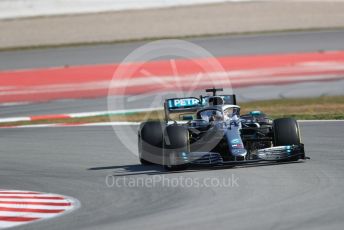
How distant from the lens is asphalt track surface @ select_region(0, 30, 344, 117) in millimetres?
28688

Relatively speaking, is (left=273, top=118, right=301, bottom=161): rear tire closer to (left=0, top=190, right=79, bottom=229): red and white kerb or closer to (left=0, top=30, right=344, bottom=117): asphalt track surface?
(left=0, top=190, right=79, bottom=229): red and white kerb

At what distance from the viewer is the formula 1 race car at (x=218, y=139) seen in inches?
546

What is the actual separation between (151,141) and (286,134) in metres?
2.43

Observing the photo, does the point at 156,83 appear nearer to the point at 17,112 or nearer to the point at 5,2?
the point at 17,112

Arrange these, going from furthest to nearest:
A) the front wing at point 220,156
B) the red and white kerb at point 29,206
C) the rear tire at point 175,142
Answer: the rear tire at point 175,142 < the front wing at point 220,156 < the red and white kerb at point 29,206

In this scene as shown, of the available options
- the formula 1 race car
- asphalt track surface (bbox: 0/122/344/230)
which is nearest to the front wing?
the formula 1 race car

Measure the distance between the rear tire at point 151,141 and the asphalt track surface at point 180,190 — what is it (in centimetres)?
30

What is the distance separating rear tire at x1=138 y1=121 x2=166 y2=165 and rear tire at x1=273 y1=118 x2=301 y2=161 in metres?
2.06

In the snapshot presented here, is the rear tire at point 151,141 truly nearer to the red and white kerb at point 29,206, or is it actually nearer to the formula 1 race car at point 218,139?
the formula 1 race car at point 218,139

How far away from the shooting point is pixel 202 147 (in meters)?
14.5

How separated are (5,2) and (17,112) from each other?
19.8 metres

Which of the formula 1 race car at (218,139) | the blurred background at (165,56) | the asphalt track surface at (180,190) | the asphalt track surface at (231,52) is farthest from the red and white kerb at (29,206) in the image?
the asphalt track surface at (231,52)

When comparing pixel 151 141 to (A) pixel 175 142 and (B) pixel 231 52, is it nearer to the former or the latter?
(A) pixel 175 142

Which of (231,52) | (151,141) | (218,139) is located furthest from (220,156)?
(231,52)
